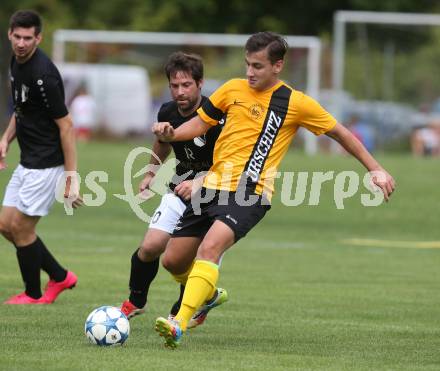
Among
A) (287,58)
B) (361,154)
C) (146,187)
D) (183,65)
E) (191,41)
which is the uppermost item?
(183,65)

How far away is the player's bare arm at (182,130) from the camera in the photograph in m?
7.21

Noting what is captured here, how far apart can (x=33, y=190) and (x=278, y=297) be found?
8.58 ft

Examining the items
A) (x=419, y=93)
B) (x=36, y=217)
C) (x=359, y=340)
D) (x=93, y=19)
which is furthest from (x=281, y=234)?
(x=93, y=19)

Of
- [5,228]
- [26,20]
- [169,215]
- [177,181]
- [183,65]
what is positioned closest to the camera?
[183,65]

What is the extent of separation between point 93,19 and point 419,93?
18.8m

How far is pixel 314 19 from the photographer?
1566 inches

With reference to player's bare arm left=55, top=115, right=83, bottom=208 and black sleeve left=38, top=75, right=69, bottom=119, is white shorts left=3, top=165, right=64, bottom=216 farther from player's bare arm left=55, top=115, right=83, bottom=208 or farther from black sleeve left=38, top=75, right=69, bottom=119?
black sleeve left=38, top=75, right=69, bottom=119

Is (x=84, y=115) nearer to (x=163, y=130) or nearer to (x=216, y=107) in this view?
(x=216, y=107)

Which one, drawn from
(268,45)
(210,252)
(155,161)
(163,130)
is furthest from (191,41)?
(210,252)

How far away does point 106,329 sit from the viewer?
7.17 m

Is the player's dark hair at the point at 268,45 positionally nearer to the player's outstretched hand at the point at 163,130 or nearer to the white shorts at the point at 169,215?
the player's outstretched hand at the point at 163,130

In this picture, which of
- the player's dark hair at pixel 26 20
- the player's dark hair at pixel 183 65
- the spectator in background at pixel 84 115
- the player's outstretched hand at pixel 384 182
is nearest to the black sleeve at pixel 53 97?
the player's dark hair at pixel 26 20

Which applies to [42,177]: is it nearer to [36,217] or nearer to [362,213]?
[36,217]

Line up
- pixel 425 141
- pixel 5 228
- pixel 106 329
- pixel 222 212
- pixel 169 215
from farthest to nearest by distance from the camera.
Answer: pixel 425 141, pixel 5 228, pixel 169 215, pixel 222 212, pixel 106 329
